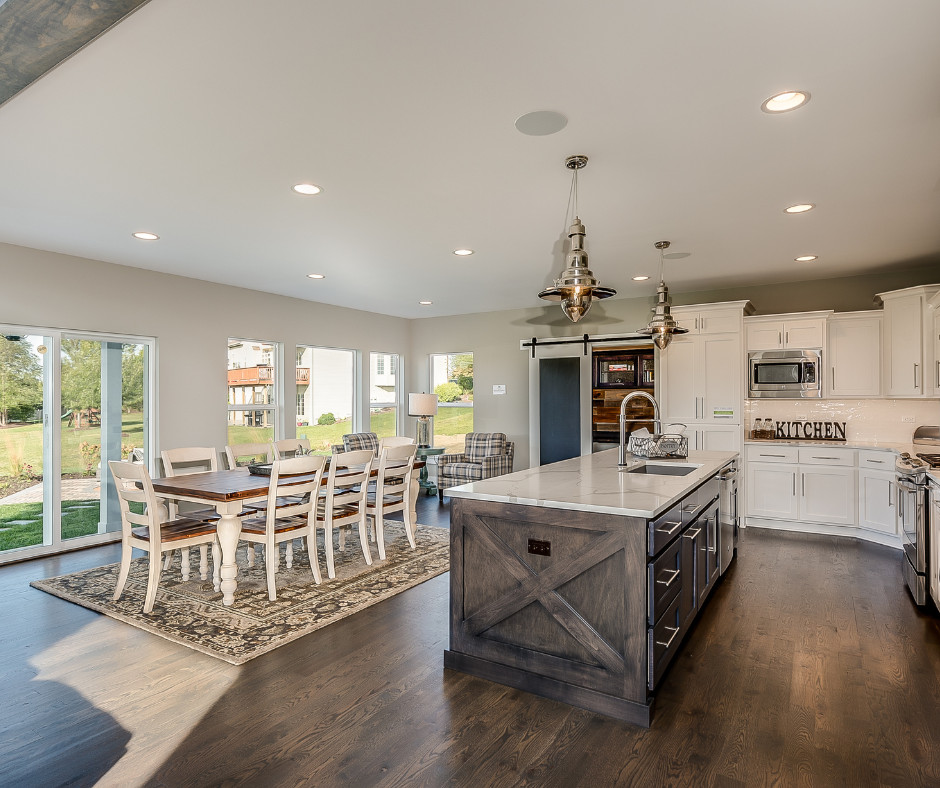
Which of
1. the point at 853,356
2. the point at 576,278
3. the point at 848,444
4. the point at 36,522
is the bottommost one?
the point at 36,522

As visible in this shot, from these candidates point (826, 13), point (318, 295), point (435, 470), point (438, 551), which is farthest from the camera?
point (435, 470)

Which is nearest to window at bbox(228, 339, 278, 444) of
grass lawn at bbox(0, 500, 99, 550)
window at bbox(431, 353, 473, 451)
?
grass lawn at bbox(0, 500, 99, 550)

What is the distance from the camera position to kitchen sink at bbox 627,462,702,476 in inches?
155

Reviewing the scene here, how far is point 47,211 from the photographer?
3.81m

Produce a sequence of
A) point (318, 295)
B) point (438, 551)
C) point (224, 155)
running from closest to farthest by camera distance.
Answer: point (224, 155)
point (438, 551)
point (318, 295)

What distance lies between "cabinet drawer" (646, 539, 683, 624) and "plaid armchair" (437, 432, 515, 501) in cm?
460

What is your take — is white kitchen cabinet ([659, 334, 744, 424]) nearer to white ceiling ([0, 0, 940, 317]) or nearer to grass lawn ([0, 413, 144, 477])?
white ceiling ([0, 0, 940, 317])

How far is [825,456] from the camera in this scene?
552 centimetres

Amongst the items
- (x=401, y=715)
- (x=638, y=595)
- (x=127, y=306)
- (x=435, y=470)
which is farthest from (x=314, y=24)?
(x=435, y=470)

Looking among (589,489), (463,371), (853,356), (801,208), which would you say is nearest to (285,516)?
(589,489)

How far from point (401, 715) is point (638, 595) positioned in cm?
112

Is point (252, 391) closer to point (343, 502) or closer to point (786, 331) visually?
point (343, 502)

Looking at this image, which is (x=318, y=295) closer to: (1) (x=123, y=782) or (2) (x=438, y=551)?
(2) (x=438, y=551)

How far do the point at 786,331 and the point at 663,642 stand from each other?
4478 millimetres
